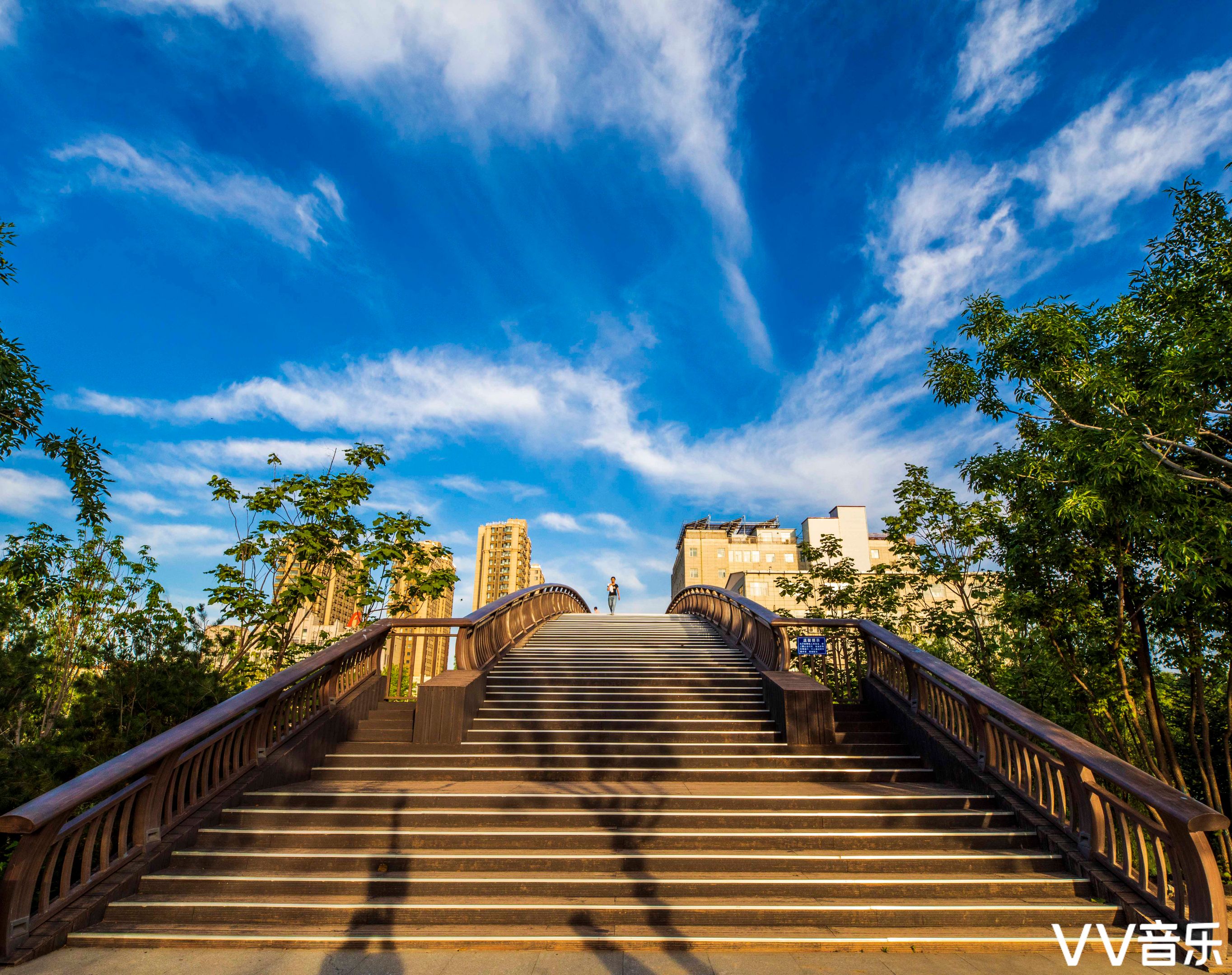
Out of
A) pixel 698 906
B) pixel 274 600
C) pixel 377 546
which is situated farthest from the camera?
pixel 377 546

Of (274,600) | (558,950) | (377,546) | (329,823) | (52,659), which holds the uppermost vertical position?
(377,546)

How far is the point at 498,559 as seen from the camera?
165 metres

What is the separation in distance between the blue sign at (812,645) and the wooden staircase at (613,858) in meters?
1.21

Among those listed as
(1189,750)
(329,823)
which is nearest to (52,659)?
(329,823)

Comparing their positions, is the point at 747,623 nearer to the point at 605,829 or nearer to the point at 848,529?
the point at 605,829

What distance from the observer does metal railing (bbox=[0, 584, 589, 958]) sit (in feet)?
12.2

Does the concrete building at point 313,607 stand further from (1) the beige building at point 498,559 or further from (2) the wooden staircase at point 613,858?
(1) the beige building at point 498,559

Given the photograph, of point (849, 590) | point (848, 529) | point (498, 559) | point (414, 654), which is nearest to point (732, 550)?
point (848, 529)

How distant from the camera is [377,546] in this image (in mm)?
10586

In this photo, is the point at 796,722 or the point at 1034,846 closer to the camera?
the point at 1034,846

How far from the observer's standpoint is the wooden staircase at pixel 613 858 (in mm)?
4062

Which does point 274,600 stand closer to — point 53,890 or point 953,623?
point 53,890

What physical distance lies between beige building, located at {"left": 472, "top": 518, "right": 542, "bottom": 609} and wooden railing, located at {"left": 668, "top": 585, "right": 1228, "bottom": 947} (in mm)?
158422

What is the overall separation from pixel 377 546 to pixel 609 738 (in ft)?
18.0
